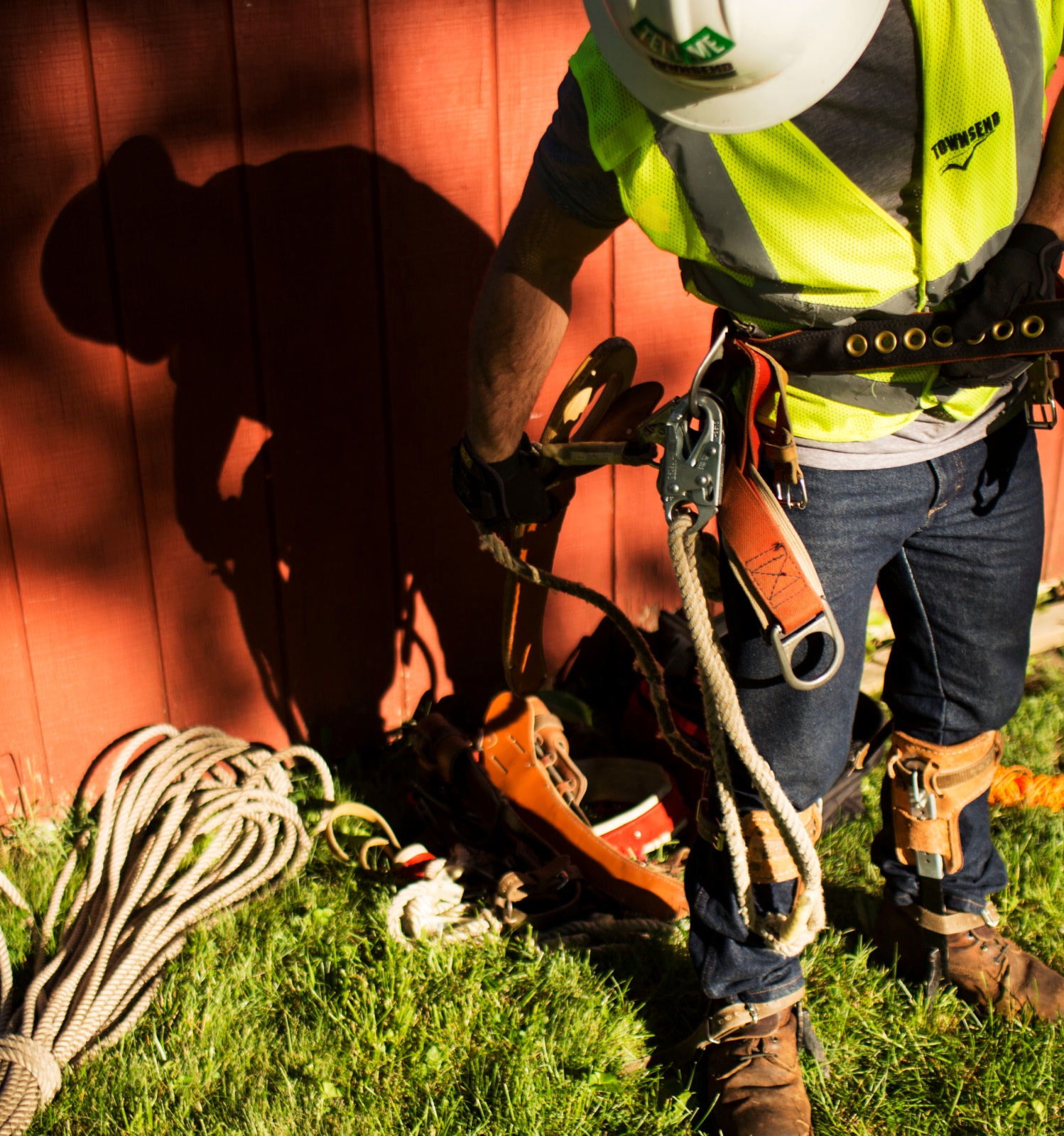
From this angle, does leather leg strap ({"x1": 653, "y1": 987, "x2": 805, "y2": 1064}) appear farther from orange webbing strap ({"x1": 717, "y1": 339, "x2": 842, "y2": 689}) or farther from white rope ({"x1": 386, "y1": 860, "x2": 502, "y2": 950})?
orange webbing strap ({"x1": 717, "y1": 339, "x2": 842, "y2": 689})

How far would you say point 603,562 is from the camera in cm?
304

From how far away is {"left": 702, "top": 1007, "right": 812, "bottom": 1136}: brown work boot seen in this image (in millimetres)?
1831

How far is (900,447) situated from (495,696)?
1198 mm

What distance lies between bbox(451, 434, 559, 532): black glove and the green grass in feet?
2.97

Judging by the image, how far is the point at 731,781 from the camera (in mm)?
1773

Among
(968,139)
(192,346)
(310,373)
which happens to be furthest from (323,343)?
(968,139)

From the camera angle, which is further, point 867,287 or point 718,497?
point 718,497

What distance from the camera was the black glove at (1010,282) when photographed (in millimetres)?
1452

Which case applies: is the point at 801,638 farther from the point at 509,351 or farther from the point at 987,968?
the point at 987,968

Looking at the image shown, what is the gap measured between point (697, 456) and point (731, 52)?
539mm

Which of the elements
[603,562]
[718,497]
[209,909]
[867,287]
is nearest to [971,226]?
[867,287]

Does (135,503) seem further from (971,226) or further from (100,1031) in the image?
(971,226)

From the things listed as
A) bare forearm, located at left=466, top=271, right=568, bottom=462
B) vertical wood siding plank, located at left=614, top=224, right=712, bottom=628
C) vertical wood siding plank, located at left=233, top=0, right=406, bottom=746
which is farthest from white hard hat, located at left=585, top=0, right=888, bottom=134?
vertical wood siding plank, located at left=614, top=224, right=712, bottom=628

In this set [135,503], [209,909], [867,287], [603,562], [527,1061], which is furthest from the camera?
[603,562]
